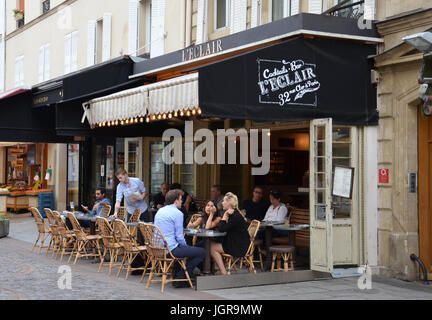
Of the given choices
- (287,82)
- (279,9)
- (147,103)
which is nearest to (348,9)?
(279,9)

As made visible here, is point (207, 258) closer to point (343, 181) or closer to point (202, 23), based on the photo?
point (343, 181)

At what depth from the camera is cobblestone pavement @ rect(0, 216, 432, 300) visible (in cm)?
888

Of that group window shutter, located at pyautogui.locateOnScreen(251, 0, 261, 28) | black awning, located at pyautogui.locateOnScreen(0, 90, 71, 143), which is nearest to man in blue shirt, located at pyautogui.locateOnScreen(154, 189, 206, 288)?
window shutter, located at pyautogui.locateOnScreen(251, 0, 261, 28)

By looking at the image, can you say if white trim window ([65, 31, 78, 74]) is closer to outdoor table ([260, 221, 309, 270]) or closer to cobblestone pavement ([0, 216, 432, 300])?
cobblestone pavement ([0, 216, 432, 300])

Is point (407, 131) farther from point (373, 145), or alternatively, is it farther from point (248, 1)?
point (248, 1)

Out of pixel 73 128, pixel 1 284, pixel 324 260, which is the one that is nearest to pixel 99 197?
pixel 73 128

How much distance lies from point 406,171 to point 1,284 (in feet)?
21.2

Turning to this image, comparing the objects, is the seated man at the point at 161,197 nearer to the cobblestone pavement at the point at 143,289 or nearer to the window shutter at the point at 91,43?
the cobblestone pavement at the point at 143,289

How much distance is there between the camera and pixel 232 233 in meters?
9.89

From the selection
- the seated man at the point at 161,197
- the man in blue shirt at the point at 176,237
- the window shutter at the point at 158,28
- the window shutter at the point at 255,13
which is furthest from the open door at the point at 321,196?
the window shutter at the point at 158,28

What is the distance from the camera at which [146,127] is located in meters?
15.3
